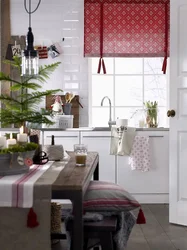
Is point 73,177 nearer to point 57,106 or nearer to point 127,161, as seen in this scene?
point 127,161

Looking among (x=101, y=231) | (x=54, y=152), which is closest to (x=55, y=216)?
(x=54, y=152)

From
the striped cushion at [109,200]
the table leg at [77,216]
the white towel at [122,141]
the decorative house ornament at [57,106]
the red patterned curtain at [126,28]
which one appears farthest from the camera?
the red patterned curtain at [126,28]

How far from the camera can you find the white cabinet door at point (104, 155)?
19.8 feet

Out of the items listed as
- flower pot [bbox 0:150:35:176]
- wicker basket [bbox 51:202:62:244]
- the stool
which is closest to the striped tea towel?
flower pot [bbox 0:150:35:176]

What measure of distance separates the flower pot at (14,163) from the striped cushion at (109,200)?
0.54 m

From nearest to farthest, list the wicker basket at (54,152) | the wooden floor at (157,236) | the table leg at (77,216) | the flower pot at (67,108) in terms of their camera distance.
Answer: the table leg at (77,216) < the wicker basket at (54,152) < the wooden floor at (157,236) < the flower pot at (67,108)

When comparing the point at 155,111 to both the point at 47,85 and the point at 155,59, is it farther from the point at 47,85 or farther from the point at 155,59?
the point at 47,85

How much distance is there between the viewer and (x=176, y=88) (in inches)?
195

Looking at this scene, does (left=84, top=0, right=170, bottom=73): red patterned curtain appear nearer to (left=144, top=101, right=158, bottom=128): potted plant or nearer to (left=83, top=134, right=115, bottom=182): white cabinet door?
(left=144, top=101, right=158, bottom=128): potted plant

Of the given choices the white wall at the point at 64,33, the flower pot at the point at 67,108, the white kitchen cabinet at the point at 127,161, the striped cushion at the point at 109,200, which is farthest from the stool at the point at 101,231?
the white wall at the point at 64,33

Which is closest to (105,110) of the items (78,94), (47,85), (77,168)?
(78,94)

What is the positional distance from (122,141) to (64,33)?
1735 mm

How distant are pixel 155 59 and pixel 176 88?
6.07 feet

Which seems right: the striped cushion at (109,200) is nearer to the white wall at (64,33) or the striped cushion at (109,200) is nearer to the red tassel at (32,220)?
the red tassel at (32,220)
